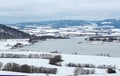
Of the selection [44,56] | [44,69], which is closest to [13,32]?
[44,56]

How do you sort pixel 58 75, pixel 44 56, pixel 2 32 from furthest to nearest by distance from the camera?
1. pixel 2 32
2. pixel 44 56
3. pixel 58 75

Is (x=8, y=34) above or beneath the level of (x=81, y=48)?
above

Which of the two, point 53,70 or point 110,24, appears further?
point 110,24

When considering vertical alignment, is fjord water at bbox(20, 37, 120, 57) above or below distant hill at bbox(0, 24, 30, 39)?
below

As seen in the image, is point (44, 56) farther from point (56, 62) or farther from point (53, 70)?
point (53, 70)

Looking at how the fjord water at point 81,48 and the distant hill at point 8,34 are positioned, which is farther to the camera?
the distant hill at point 8,34

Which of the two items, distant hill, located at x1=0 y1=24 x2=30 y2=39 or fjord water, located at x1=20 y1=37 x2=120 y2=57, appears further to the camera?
distant hill, located at x1=0 y1=24 x2=30 y2=39

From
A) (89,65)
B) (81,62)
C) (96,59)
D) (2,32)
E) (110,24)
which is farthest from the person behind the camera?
(110,24)

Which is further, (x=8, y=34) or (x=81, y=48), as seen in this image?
(x=8, y=34)

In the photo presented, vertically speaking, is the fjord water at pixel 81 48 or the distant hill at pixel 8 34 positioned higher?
the distant hill at pixel 8 34
